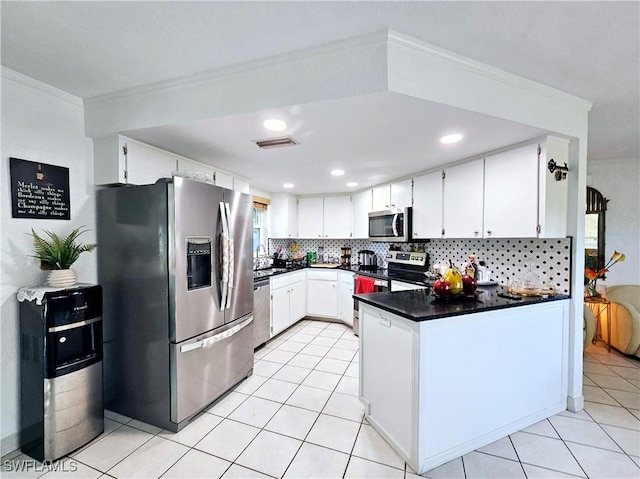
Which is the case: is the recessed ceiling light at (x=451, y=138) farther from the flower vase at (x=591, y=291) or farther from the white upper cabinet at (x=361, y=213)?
the flower vase at (x=591, y=291)

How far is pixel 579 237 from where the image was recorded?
219cm

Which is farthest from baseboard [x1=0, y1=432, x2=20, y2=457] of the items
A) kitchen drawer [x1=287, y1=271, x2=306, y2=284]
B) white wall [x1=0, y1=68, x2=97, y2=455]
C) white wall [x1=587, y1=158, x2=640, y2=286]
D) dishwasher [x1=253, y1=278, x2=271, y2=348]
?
white wall [x1=587, y1=158, x2=640, y2=286]

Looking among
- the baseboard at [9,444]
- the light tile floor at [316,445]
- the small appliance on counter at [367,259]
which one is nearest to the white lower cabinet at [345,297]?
the small appliance on counter at [367,259]

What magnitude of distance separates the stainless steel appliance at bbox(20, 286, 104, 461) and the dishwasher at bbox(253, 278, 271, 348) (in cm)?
158

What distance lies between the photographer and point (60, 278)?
187 centimetres

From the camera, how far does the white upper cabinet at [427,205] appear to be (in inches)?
120

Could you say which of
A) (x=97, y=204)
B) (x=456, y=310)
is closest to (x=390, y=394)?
(x=456, y=310)

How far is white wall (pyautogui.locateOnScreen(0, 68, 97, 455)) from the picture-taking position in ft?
5.86

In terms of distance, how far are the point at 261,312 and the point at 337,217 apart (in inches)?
80.7

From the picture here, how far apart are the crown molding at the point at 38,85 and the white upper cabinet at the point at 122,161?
1.01 feet

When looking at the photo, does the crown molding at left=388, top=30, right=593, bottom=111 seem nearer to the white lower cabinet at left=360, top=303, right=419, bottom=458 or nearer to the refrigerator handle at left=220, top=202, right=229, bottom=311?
the white lower cabinet at left=360, top=303, right=419, bottom=458

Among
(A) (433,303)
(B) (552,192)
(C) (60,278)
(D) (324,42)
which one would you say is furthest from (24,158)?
(B) (552,192)

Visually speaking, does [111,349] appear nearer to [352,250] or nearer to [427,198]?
[427,198]

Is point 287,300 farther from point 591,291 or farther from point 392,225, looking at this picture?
point 591,291
